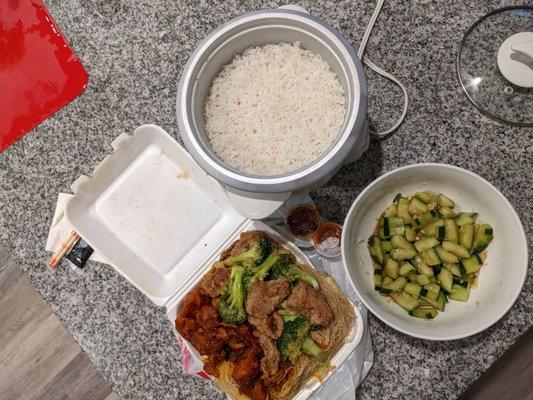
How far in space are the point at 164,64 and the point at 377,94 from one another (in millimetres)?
439

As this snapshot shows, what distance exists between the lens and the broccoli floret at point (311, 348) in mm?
836

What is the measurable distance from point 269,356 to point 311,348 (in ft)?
0.25

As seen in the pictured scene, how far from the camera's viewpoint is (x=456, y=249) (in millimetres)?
839

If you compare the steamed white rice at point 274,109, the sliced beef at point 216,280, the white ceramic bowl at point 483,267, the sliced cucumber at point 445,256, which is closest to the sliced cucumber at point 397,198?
the white ceramic bowl at point 483,267

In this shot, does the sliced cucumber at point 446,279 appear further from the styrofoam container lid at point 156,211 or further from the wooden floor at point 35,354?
the wooden floor at point 35,354

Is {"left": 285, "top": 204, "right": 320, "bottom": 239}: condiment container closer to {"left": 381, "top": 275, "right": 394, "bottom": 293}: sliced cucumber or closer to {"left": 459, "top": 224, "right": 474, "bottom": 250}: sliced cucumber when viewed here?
{"left": 381, "top": 275, "right": 394, "bottom": 293}: sliced cucumber

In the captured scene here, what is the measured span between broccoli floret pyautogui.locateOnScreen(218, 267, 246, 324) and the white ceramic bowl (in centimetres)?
19

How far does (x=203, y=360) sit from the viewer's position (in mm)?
878

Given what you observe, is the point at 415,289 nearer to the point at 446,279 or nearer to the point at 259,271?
the point at 446,279

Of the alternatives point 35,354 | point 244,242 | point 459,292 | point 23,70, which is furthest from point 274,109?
point 35,354

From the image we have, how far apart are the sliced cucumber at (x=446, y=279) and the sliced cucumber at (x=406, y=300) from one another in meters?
0.05

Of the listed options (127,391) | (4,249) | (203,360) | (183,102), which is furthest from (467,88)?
(4,249)

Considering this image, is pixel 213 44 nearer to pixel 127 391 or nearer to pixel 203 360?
pixel 203 360

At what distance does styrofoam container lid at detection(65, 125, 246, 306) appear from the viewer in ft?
3.12
